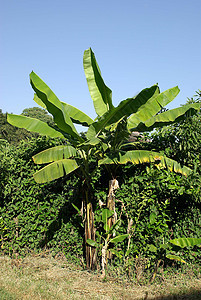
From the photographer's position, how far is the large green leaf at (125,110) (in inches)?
210

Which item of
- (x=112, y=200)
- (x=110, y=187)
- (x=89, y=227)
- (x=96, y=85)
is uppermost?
(x=96, y=85)

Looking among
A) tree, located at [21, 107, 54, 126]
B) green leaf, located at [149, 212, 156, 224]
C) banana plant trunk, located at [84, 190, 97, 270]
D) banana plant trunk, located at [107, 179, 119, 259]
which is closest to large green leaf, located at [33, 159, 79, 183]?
banana plant trunk, located at [84, 190, 97, 270]

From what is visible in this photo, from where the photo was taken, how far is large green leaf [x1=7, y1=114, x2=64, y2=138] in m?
5.83

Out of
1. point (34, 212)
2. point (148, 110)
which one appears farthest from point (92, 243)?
point (148, 110)

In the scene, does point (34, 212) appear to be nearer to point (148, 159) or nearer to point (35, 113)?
point (148, 159)

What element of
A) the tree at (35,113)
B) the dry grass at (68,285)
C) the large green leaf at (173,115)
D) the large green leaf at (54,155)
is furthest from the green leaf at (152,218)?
the tree at (35,113)

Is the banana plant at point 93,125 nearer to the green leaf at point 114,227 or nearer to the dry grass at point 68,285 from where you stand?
the green leaf at point 114,227

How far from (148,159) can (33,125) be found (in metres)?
2.56

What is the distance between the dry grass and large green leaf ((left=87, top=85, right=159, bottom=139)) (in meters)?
2.88

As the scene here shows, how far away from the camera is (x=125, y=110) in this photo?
5.54 m

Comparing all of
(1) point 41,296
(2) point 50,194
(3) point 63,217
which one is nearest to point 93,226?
(3) point 63,217

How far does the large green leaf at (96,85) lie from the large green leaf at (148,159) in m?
1.25

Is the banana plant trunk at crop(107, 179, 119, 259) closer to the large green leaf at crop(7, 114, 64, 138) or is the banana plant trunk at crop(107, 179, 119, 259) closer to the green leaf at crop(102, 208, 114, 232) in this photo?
the green leaf at crop(102, 208, 114, 232)

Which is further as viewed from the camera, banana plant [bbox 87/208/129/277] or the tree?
the tree
